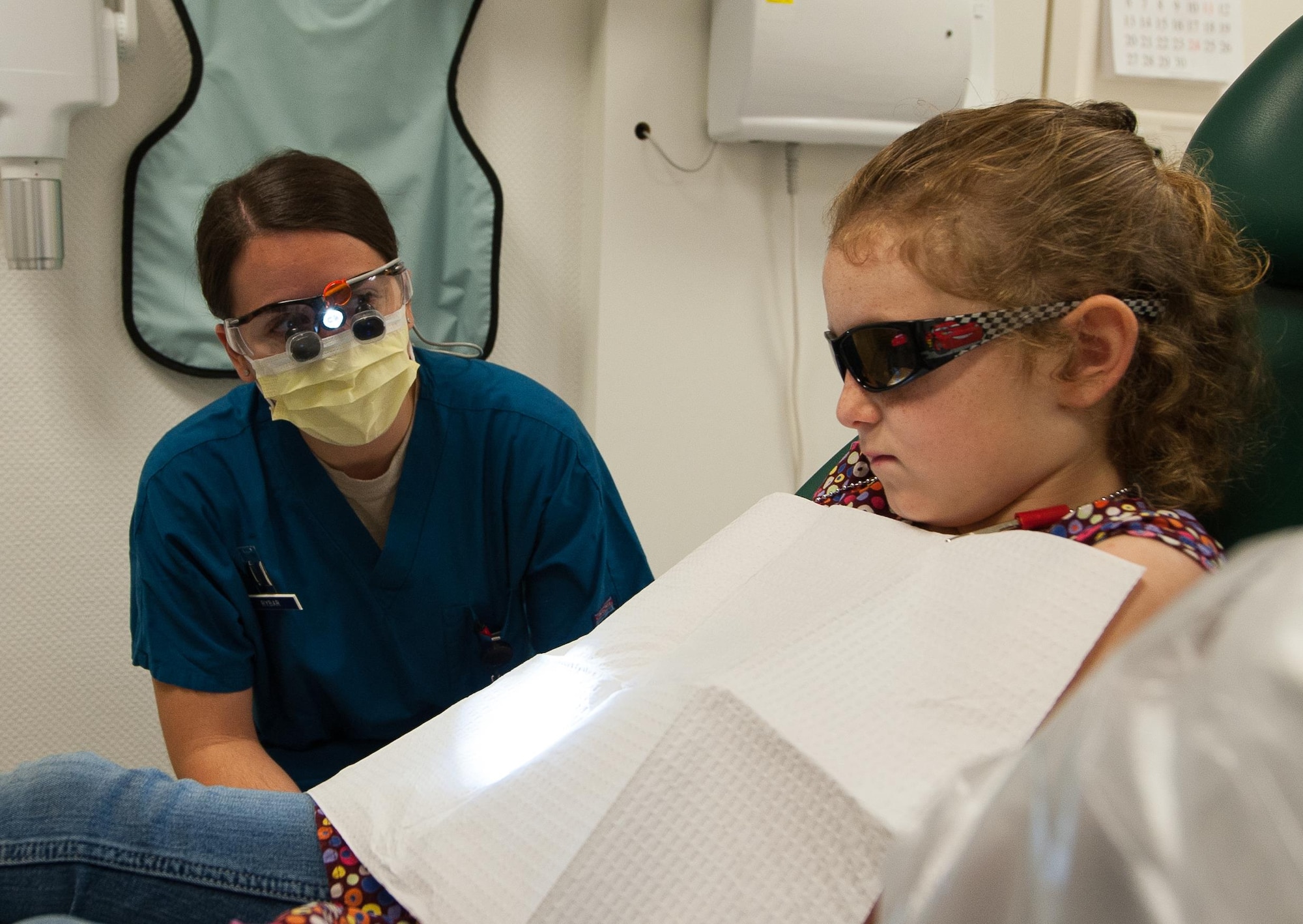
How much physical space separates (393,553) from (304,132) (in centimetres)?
90

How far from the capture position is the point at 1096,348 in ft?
2.79

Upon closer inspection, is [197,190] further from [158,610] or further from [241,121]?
[158,610]

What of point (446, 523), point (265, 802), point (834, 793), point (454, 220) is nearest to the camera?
point (834, 793)

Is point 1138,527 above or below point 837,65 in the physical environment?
below

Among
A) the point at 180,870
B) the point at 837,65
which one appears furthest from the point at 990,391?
the point at 837,65

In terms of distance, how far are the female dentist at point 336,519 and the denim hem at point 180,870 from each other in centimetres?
36

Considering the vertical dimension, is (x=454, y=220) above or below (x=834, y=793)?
above

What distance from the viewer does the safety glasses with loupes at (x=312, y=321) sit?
1.22 meters

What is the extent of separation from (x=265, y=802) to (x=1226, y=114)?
111 centimetres

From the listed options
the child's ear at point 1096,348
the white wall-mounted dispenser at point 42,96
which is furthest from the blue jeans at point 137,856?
the white wall-mounted dispenser at point 42,96

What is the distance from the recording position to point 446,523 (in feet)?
4.52

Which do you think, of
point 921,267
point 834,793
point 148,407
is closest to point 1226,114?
point 921,267

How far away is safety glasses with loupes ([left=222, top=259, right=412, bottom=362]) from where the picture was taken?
1224mm

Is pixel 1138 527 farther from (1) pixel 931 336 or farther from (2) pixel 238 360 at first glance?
(2) pixel 238 360
